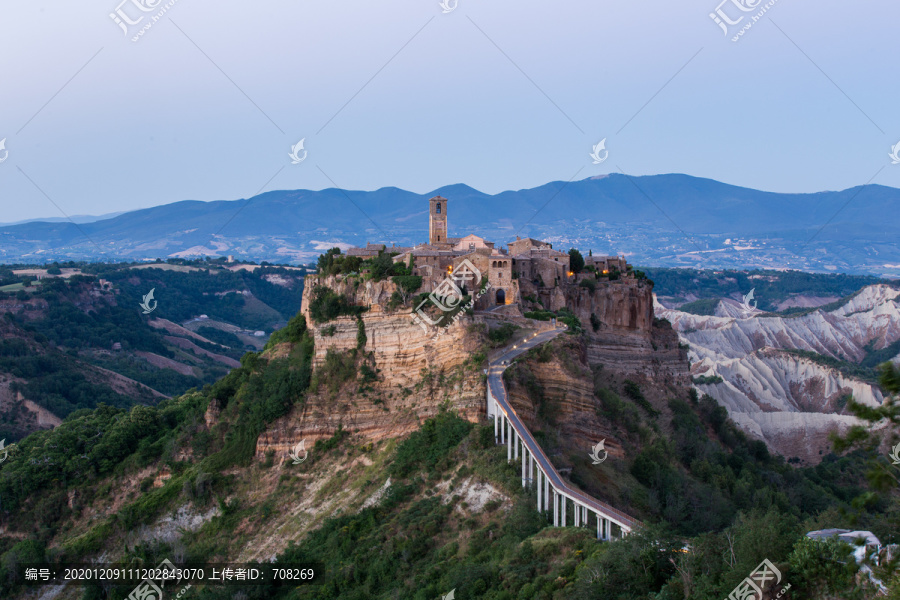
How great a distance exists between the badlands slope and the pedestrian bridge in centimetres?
4074

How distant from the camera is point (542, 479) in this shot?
3394 cm

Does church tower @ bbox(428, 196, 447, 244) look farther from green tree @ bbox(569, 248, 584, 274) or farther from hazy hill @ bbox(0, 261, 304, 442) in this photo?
hazy hill @ bbox(0, 261, 304, 442)

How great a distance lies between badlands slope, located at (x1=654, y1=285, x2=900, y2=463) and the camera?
74188 millimetres

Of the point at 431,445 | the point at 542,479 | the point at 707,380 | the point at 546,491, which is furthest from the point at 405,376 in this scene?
the point at 707,380

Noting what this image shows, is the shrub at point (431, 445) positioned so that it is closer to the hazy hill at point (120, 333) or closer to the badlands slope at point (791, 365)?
the badlands slope at point (791, 365)

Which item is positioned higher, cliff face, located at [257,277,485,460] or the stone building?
the stone building

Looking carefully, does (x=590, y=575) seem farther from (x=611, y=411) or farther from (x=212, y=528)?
(x=212, y=528)

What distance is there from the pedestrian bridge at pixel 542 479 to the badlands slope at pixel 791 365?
40.7 meters

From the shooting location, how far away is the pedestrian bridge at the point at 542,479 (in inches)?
1213

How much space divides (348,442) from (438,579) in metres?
13.5

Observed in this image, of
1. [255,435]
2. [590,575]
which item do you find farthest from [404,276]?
[590,575]

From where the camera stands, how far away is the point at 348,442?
4478 centimetres

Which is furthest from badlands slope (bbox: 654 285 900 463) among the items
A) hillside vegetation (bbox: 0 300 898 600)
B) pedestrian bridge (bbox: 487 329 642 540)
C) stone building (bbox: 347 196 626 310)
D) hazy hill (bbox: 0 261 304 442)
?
hazy hill (bbox: 0 261 304 442)

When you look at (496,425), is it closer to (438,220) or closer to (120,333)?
(438,220)
